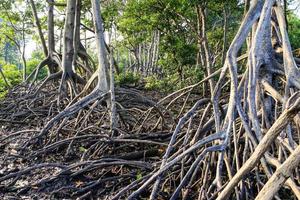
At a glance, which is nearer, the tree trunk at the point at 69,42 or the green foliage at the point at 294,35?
the tree trunk at the point at 69,42

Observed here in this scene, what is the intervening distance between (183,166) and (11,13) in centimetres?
1238

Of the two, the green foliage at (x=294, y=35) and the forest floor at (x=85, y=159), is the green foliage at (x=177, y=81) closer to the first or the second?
the forest floor at (x=85, y=159)

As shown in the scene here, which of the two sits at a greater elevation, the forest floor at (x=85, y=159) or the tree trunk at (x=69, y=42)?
the tree trunk at (x=69, y=42)

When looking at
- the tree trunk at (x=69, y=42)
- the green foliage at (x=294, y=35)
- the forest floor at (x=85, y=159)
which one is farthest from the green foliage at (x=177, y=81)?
the green foliage at (x=294, y=35)

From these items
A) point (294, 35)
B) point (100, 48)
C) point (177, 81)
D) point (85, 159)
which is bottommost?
point (85, 159)

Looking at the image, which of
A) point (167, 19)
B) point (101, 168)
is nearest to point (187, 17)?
point (167, 19)

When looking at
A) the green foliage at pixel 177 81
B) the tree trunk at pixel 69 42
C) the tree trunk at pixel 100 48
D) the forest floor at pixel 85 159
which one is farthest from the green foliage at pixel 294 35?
the tree trunk at pixel 100 48

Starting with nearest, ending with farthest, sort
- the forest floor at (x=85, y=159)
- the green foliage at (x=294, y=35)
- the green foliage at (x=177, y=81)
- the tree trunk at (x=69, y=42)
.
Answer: the forest floor at (x=85, y=159) → the tree trunk at (x=69, y=42) → the green foliage at (x=177, y=81) → the green foliage at (x=294, y=35)

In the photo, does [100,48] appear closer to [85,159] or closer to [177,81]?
[85,159]

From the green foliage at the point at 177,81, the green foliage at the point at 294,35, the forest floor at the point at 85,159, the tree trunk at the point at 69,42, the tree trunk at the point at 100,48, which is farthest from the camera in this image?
the green foliage at the point at 294,35

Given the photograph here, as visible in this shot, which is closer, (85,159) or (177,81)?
(85,159)

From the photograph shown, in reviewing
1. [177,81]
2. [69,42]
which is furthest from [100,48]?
[177,81]

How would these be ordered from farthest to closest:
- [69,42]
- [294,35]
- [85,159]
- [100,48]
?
[294,35]
[69,42]
[100,48]
[85,159]

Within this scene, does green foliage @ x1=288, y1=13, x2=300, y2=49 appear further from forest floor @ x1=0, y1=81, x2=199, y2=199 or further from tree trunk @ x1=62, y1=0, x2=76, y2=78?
forest floor @ x1=0, y1=81, x2=199, y2=199
